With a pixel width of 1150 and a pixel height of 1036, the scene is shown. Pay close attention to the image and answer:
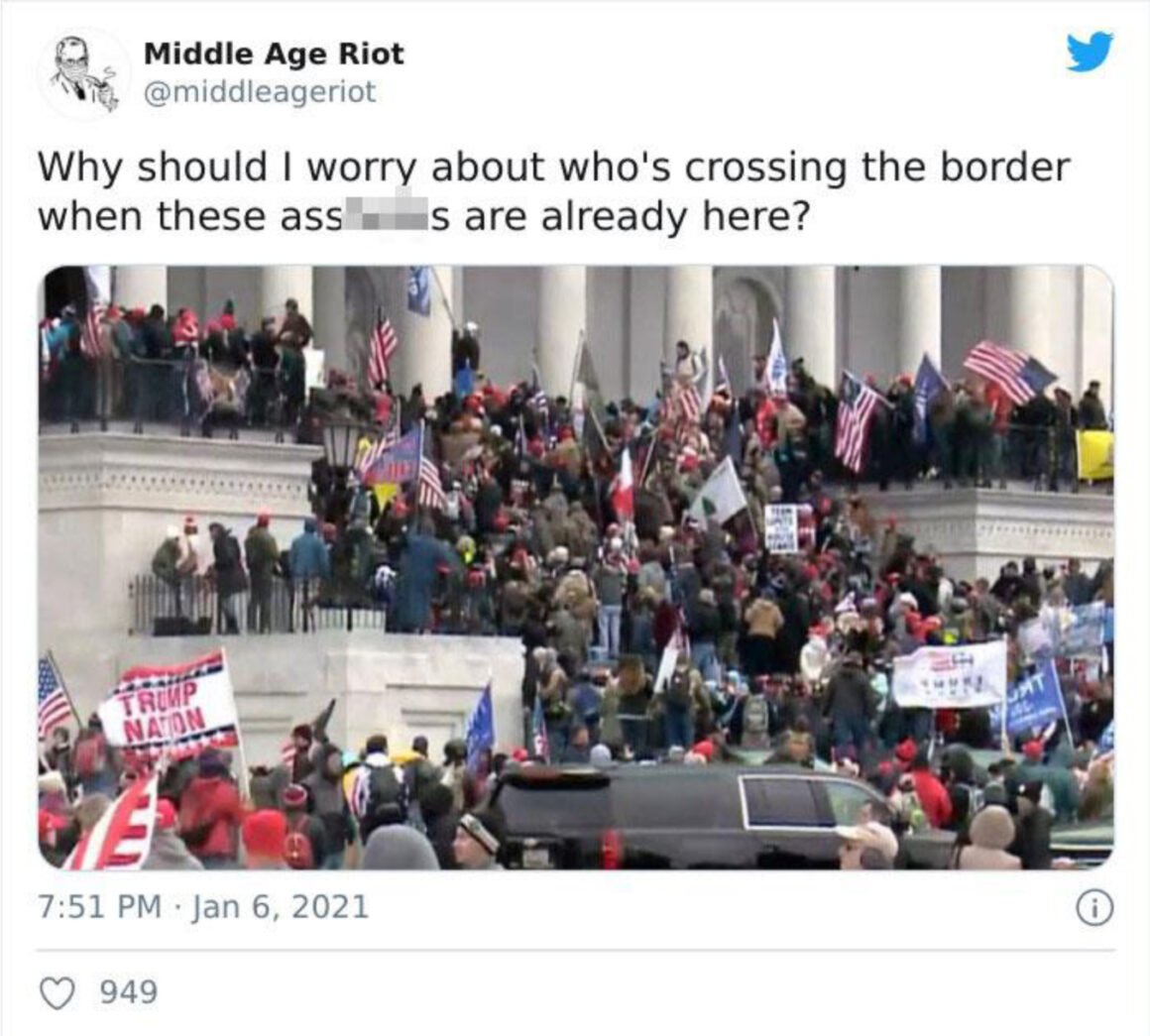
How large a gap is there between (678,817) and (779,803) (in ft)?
0.80

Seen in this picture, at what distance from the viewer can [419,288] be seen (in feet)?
20.7

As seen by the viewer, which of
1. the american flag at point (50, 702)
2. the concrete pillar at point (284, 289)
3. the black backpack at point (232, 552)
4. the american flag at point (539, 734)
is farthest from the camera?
the concrete pillar at point (284, 289)

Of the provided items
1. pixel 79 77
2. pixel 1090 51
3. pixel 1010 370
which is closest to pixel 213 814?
pixel 79 77

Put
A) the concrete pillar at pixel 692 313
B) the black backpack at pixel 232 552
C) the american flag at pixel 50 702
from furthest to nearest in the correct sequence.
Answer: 1. the concrete pillar at pixel 692 313
2. the american flag at pixel 50 702
3. the black backpack at pixel 232 552

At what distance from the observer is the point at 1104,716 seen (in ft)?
20.4

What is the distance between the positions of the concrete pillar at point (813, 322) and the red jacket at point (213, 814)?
174 cm

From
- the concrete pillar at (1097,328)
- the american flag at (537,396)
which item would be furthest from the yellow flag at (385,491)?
the concrete pillar at (1097,328)

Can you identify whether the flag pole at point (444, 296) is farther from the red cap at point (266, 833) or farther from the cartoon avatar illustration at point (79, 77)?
the red cap at point (266, 833)

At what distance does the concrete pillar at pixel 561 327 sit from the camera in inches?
241

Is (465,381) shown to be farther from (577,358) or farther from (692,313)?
(692,313)
